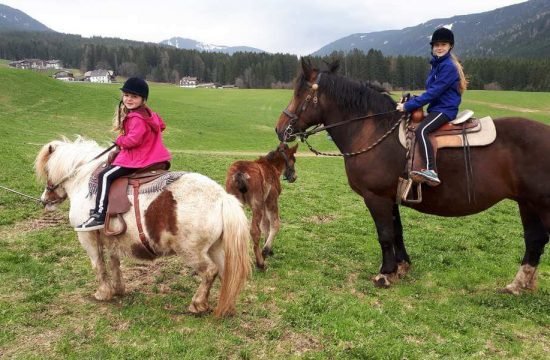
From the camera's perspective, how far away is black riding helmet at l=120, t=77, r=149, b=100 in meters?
5.31

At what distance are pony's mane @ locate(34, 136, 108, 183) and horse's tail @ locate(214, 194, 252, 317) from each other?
2.32m

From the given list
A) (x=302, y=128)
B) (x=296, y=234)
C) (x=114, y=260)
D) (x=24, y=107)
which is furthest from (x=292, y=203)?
(x=24, y=107)

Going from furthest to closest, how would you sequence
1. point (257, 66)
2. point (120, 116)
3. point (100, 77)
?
point (100, 77) → point (257, 66) → point (120, 116)

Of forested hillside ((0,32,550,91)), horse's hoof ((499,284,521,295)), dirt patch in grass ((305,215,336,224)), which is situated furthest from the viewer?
forested hillside ((0,32,550,91))

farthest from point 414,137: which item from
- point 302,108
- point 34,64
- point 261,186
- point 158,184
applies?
point 34,64

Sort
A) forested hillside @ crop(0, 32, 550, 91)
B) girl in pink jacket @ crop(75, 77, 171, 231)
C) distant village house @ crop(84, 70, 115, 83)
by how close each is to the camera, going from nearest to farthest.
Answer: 1. girl in pink jacket @ crop(75, 77, 171, 231)
2. forested hillside @ crop(0, 32, 550, 91)
3. distant village house @ crop(84, 70, 115, 83)

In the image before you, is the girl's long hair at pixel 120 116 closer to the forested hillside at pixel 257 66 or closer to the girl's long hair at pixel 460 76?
the girl's long hair at pixel 460 76


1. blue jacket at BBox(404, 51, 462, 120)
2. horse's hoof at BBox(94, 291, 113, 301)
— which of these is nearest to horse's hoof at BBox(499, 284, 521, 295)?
blue jacket at BBox(404, 51, 462, 120)

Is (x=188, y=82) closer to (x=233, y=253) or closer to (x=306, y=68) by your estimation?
(x=306, y=68)

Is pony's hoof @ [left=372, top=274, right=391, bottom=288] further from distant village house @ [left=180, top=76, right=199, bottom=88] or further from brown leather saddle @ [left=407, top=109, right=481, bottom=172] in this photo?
distant village house @ [left=180, top=76, right=199, bottom=88]

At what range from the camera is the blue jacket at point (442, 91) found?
6027mm

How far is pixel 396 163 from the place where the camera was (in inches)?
252

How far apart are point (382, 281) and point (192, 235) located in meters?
3.29

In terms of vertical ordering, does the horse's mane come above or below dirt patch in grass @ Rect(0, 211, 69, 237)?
above
